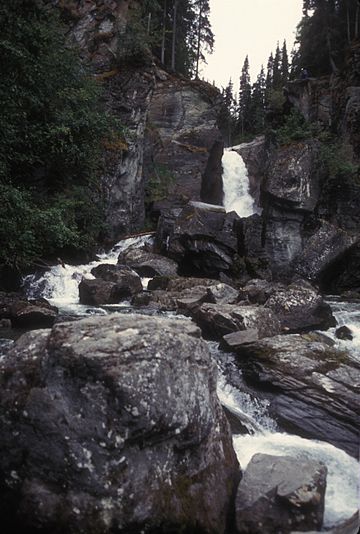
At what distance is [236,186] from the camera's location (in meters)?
36.6

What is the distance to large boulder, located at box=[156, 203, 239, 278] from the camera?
2178 cm

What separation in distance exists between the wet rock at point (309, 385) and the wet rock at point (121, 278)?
7807 millimetres

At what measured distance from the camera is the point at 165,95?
3522 cm

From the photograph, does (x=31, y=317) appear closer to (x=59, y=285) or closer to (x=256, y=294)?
(x=59, y=285)

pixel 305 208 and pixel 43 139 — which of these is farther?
pixel 305 208

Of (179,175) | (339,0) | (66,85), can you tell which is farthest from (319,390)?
(339,0)

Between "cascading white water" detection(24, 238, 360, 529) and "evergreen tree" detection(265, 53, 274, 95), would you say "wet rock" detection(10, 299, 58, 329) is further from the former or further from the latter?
"evergreen tree" detection(265, 53, 274, 95)

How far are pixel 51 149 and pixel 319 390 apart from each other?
597 inches

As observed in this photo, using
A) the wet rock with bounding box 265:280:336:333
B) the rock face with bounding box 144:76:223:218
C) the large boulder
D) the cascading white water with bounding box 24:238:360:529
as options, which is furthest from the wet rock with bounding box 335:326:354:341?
the rock face with bounding box 144:76:223:218

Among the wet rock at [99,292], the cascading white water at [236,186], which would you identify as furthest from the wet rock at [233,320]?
the cascading white water at [236,186]

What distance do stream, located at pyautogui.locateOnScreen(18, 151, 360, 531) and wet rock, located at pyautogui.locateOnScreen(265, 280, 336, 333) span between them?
732mm

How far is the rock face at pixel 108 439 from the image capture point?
13.2 ft

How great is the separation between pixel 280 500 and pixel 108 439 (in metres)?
2.15

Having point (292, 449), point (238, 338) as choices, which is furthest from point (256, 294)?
point (292, 449)
